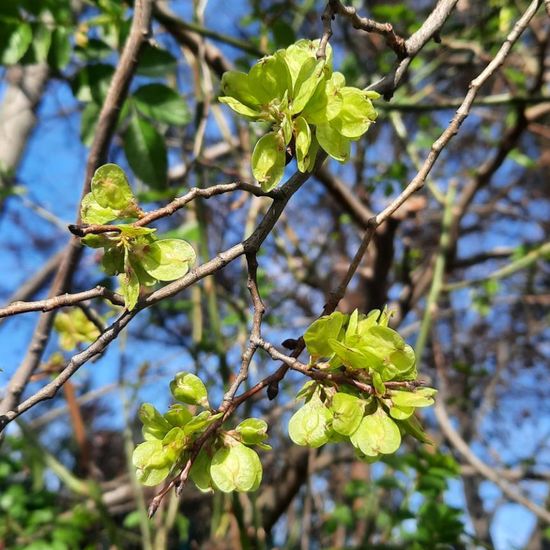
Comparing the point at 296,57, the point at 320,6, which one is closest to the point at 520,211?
the point at 320,6

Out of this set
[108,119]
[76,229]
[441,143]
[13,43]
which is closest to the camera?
[76,229]

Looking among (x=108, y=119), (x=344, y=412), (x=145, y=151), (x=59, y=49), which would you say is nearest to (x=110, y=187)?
(x=344, y=412)

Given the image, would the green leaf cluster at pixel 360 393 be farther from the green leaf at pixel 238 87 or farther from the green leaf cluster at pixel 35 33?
the green leaf cluster at pixel 35 33

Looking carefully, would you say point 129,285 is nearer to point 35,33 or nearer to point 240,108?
point 240,108

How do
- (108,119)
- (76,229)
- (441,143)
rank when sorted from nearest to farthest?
(76,229)
(441,143)
(108,119)

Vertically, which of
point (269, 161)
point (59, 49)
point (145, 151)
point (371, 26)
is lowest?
point (269, 161)

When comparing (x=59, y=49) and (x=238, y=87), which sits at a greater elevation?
(x=59, y=49)

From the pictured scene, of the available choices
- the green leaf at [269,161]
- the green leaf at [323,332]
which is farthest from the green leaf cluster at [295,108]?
the green leaf at [323,332]
